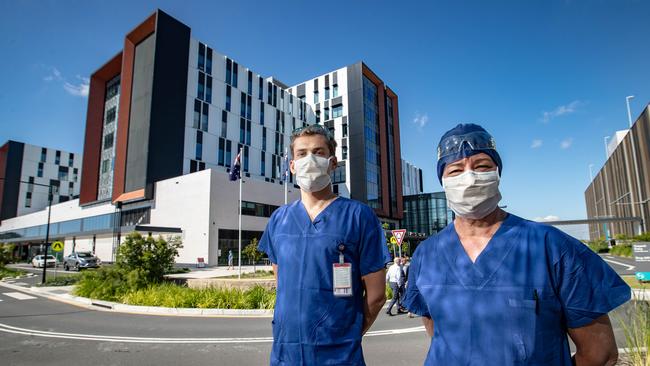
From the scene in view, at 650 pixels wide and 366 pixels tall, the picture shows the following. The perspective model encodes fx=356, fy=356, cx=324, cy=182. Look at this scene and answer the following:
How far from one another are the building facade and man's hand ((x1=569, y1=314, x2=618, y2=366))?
71.7 meters

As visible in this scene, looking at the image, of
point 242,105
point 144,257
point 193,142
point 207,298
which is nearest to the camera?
point 207,298

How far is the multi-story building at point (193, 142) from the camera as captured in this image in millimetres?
36844

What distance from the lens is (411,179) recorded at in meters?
91.6

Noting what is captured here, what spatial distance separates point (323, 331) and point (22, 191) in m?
98.1

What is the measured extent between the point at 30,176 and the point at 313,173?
97.6 meters

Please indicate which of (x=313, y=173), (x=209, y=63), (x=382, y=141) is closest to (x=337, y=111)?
(x=382, y=141)

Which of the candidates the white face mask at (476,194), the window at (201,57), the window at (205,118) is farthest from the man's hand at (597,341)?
the window at (201,57)

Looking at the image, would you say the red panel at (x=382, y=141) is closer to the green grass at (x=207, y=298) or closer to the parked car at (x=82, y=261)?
the parked car at (x=82, y=261)

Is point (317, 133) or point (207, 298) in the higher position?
point (317, 133)

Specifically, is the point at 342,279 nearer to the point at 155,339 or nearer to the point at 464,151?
the point at 464,151

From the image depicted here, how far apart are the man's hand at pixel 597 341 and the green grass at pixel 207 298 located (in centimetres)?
1104

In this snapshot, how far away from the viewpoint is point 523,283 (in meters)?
1.54

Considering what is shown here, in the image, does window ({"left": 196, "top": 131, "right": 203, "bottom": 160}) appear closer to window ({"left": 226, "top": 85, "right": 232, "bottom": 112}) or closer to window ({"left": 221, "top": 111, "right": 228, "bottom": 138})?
window ({"left": 221, "top": 111, "right": 228, "bottom": 138})

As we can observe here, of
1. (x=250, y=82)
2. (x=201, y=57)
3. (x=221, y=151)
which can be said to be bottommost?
(x=221, y=151)
